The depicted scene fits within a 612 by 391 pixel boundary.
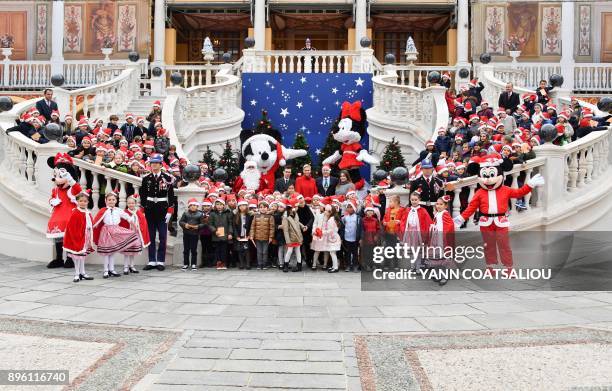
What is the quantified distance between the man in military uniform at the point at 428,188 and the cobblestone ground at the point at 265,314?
6.04 feet

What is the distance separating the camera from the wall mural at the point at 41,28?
76.6ft

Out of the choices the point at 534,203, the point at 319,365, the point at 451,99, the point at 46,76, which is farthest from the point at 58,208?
the point at 46,76

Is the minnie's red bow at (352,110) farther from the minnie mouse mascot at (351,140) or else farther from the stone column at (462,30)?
the stone column at (462,30)

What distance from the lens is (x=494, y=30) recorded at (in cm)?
2300

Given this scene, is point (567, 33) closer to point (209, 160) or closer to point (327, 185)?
point (327, 185)

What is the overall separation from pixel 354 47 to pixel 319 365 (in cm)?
2083

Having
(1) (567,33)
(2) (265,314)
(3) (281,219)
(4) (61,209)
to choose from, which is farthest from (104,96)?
(1) (567,33)

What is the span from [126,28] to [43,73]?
3860 mm

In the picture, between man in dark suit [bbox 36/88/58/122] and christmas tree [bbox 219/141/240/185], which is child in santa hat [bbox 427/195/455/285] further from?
man in dark suit [bbox 36/88/58/122]

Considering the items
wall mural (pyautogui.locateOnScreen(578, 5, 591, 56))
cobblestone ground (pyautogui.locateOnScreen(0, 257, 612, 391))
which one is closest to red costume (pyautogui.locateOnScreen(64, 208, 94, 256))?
cobblestone ground (pyautogui.locateOnScreen(0, 257, 612, 391))

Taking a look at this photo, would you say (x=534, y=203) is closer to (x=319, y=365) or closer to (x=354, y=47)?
(x=319, y=365)

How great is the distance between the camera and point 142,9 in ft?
77.4

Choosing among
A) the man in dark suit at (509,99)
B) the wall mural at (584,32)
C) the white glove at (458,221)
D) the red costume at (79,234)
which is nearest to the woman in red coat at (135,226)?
the red costume at (79,234)

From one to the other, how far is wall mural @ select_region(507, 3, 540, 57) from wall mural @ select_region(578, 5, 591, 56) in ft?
5.48
